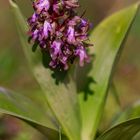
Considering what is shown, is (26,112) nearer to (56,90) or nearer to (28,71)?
(56,90)

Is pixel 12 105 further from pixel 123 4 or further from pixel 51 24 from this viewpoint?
pixel 123 4

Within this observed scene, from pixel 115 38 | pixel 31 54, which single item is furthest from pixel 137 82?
pixel 31 54

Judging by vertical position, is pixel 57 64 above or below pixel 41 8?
below

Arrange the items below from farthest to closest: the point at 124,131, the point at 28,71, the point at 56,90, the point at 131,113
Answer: the point at 28,71 < the point at 131,113 < the point at 56,90 < the point at 124,131

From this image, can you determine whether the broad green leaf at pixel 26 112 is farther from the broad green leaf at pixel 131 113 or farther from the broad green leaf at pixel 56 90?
the broad green leaf at pixel 131 113

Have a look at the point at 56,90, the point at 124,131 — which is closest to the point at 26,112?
the point at 56,90

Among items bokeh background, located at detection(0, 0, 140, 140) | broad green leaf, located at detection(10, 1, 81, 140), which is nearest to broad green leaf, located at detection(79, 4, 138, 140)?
broad green leaf, located at detection(10, 1, 81, 140)

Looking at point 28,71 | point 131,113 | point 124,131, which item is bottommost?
point 28,71

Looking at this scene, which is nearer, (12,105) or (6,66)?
(12,105)
